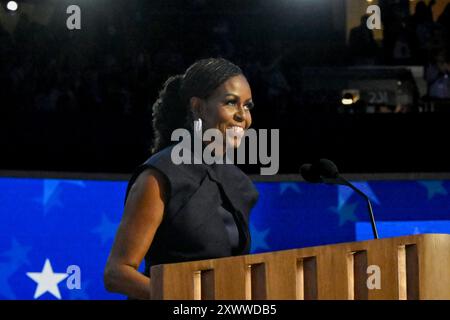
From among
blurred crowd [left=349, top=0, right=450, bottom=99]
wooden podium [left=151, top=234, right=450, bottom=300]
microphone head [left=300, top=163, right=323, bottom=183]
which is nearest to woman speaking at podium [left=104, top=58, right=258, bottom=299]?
microphone head [left=300, top=163, right=323, bottom=183]

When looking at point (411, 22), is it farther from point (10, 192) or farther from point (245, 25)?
point (10, 192)

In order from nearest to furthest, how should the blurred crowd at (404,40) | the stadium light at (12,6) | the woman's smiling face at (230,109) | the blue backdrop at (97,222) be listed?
the woman's smiling face at (230,109)
the blue backdrop at (97,222)
the blurred crowd at (404,40)
the stadium light at (12,6)

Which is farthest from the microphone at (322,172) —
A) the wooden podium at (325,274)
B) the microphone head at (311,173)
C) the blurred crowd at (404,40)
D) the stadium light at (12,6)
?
the stadium light at (12,6)

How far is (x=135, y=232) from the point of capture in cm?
212

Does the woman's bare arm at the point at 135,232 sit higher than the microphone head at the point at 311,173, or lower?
lower

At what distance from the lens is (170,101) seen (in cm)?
246

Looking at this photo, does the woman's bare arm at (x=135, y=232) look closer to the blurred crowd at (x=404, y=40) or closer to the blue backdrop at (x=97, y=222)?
the blue backdrop at (x=97, y=222)

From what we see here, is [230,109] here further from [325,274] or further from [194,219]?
[325,274]

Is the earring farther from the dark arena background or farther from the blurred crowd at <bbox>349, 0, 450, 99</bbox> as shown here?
the blurred crowd at <bbox>349, 0, 450, 99</bbox>

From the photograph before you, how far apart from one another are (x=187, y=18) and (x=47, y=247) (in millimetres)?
2853

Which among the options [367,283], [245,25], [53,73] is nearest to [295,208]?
[53,73]

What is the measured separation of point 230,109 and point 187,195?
0.80 ft

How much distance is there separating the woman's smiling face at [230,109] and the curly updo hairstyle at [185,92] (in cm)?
2

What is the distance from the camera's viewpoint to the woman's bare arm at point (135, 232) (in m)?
2.03
